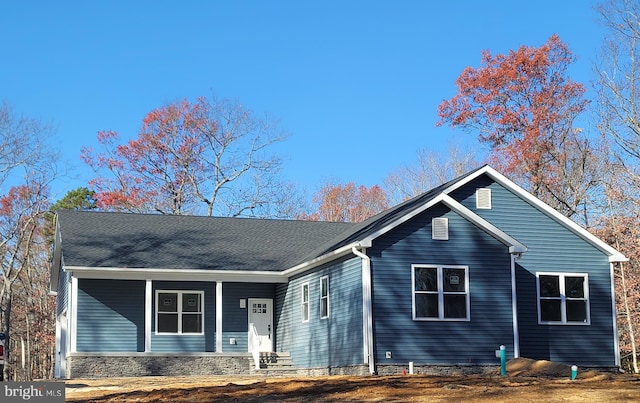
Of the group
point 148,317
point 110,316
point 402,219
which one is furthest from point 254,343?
point 402,219

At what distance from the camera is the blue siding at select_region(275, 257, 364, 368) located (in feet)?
76.7

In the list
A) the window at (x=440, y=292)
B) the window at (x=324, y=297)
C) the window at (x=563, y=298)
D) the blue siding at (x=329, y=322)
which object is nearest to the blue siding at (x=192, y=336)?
the blue siding at (x=329, y=322)

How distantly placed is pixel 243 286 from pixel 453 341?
844cm

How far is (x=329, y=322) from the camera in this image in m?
24.9

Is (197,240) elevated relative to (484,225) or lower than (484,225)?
elevated

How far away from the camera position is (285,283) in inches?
1141

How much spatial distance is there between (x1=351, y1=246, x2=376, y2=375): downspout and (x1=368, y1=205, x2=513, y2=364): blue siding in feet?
0.73

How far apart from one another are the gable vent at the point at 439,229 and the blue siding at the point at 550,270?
2.40 metres

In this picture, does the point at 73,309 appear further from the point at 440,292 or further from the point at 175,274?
the point at 440,292

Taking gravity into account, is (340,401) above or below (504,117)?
below

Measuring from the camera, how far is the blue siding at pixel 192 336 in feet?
92.5

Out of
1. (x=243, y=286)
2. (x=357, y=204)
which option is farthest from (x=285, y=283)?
(x=357, y=204)

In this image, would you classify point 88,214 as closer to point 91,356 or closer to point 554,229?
point 91,356

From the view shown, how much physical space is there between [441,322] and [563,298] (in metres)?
4.39
